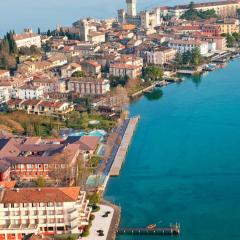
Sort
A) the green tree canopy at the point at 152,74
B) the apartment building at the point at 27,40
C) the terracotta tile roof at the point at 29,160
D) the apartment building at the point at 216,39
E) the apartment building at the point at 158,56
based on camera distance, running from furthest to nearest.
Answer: the apartment building at the point at 216,39
the apartment building at the point at 27,40
the apartment building at the point at 158,56
the green tree canopy at the point at 152,74
the terracotta tile roof at the point at 29,160

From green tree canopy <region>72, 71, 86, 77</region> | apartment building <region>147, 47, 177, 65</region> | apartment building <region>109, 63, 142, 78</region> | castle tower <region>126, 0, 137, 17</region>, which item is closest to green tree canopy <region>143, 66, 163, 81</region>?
apartment building <region>109, 63, 142, 78</region>

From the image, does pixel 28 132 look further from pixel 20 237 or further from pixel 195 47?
pixel 195 47

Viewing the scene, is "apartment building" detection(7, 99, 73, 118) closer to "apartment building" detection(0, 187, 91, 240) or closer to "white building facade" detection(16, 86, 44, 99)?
"white building facade" detection(16, 86, 44, 99)

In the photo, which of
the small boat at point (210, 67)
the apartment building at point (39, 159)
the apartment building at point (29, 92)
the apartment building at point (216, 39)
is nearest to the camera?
the apartment building at point (39, 159)

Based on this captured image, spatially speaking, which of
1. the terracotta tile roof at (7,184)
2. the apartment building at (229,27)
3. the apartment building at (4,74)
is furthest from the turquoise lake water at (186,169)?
the apartment building at (229,27)

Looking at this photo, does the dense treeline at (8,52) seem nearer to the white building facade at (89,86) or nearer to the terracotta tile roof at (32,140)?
the white building facade at (89,86)

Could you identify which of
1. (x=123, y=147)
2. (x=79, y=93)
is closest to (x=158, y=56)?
(x=79, y=93)

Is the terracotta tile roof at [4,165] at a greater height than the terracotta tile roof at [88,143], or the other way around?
the terracotta tile roof at [4,165]
